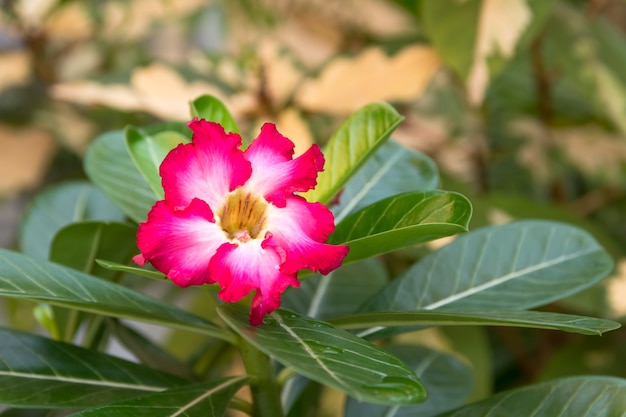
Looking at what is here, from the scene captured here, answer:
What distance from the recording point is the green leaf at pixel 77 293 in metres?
0.36

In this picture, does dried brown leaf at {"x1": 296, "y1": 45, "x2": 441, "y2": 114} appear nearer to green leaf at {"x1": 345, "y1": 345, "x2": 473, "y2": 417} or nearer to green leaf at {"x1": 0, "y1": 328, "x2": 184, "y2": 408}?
green leaf at {"x1": 345, "y1": 345, "x2": 473, "y2": 417}

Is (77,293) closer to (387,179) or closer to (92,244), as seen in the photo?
(92,244)

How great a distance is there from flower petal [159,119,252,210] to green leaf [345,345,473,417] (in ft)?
0.84

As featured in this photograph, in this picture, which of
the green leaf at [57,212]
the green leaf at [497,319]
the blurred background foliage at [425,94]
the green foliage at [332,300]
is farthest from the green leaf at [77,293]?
the blurred background foliage at [425,94]

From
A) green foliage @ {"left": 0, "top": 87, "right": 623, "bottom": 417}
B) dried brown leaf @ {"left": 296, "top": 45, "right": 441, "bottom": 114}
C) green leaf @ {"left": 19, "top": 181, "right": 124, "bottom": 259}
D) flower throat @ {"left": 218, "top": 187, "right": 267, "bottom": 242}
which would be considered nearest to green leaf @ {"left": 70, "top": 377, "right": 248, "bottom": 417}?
green foliage @ {"left": 0, "top": 87, "right": 623, "bottom": 417}

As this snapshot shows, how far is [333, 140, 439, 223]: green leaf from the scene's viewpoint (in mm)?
536

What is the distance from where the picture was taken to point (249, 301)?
0.42m

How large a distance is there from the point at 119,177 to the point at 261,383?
19 centimetres

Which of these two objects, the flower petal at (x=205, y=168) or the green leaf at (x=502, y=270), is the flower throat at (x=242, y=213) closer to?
the flower petal at (x=205, y=168)

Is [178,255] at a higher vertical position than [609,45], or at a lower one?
lower

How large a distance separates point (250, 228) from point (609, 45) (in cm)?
75

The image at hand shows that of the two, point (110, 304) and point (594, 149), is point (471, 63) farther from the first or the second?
point (110, 304)

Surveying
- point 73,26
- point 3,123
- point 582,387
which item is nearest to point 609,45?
point 582,387

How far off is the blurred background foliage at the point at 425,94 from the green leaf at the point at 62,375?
420mm
